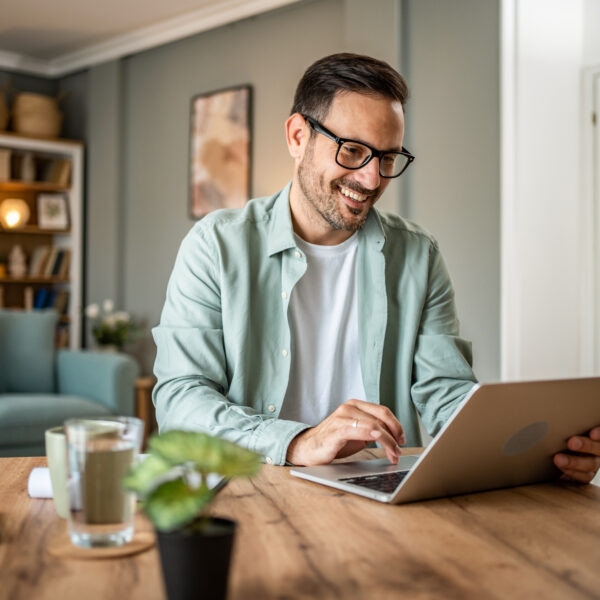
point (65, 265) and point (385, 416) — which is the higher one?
point (65, 265)

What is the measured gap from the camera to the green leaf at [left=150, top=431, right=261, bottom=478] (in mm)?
566

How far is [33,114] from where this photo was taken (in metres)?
5.82

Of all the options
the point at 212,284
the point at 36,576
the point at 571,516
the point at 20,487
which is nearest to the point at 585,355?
the point at 212,284

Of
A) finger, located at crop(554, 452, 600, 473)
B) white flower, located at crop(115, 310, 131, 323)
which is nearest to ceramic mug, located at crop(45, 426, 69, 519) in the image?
finger, located at crop(554, 452, 600, 473)

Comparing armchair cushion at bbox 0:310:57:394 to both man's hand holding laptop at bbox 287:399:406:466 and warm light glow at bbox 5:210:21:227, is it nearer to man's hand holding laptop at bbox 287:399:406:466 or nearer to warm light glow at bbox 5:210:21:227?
warm light glow at bbox 5:210:21:227

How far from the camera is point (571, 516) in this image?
3.12 feet

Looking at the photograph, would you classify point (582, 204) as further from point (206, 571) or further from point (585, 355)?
point (206, 571)

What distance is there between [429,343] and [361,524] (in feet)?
2.76

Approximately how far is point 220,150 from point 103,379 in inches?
75.9

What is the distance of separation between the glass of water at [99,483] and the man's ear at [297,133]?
1.04 m

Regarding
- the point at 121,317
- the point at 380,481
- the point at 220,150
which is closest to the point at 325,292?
the point at 380,481

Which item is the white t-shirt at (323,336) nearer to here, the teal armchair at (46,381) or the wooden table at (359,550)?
the wooden table at (359,550)

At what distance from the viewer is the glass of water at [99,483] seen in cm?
73

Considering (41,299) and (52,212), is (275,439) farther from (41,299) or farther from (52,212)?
(52,212)
